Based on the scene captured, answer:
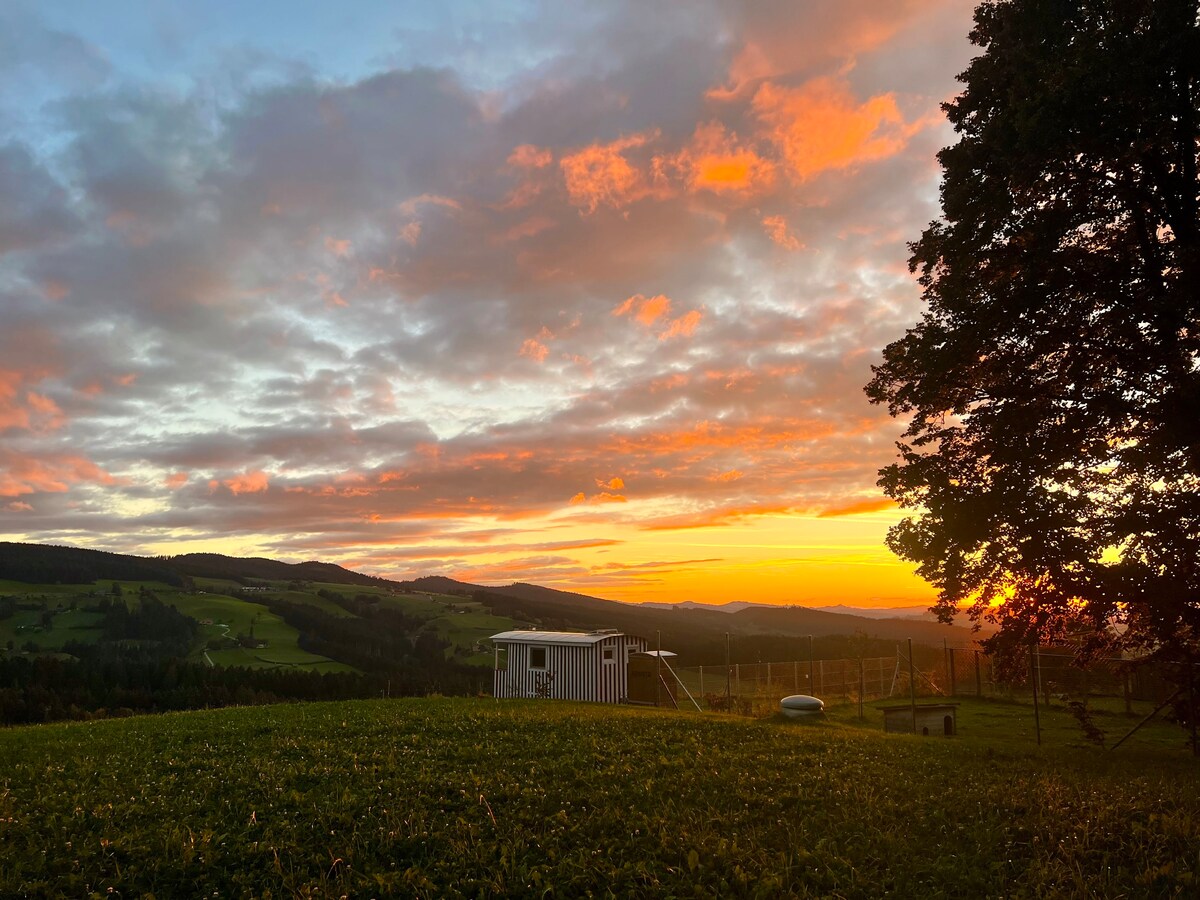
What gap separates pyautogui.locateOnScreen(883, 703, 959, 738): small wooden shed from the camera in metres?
22.6

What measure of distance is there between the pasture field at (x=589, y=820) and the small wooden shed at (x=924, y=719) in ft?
24.8

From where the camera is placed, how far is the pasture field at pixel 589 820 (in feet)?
24.4

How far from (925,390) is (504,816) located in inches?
525

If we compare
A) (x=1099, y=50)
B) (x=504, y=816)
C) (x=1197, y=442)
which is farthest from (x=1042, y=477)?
(x=504, y=816)

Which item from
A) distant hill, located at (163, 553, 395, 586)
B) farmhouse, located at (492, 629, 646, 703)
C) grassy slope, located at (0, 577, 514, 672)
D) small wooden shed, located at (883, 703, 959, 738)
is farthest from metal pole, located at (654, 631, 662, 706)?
distant hill, located at (163, 553, 395, 586)

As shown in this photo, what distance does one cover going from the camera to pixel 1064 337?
15.7 m

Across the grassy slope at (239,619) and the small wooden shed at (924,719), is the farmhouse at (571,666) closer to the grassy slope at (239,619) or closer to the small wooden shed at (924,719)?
the small wooden shed at (924,719)

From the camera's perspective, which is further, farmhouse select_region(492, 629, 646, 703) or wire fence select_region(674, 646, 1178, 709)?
farmhouse select_region(492, 629, 646, 703)

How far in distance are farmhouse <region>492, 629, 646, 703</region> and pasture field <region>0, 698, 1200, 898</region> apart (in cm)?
2052

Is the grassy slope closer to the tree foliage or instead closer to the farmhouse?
the farmhouse

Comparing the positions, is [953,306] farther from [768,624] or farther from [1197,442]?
[768,624]

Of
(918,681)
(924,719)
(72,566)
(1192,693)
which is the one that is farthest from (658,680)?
(72,566)

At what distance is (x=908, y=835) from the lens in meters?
8.75

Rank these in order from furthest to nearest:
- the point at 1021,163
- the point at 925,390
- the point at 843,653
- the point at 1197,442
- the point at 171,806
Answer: the point at 843,653
the point at 925,390
the point at 1021,163
the point at 1197,442
the point at 171,806
